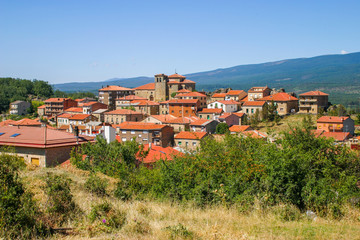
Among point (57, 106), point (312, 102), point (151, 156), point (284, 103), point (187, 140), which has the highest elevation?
point (312, 102)

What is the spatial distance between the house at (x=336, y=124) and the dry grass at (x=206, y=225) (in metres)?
37.9

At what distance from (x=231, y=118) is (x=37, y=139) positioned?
130 feet

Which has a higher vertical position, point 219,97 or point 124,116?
point 219,97

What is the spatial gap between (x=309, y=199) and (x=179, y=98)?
55662 millimetres

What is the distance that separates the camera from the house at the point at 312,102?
52.6 m

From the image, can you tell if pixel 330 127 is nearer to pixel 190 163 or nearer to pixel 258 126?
pixel 258 126

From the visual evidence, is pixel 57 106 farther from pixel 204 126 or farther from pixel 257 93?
pixel 204 126

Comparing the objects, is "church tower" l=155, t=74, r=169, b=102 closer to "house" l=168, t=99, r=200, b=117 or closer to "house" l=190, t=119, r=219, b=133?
"house" l=168, t=99, r=200, b=117

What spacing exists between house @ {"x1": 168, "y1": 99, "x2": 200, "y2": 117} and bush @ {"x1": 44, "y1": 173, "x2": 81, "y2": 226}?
50326 millimetres

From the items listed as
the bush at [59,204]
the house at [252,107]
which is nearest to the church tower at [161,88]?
the house at [252,107]

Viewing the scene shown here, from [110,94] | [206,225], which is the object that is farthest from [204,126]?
[110,94]

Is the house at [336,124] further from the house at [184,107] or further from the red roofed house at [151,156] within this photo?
the red roofed house at [151,156]

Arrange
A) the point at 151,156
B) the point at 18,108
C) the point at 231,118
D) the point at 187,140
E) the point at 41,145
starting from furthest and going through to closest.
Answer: the point at 18,108 < the point at 231,118 < the point at 187,140 < the point at 151,156 < the point at 41,145

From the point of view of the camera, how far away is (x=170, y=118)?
5219cm
